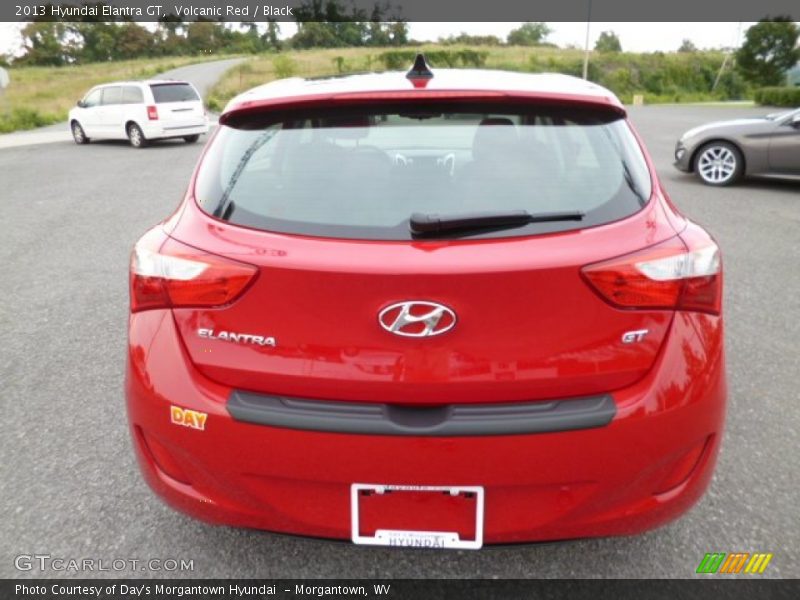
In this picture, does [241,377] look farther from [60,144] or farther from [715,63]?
[715,63]

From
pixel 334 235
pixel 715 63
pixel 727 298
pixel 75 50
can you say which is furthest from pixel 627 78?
pixel 75 50

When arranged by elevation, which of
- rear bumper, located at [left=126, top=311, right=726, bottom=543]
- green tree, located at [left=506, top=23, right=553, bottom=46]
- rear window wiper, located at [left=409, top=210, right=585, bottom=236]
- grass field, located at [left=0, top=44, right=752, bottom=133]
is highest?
green tree, located at [left=506, top=23, right=553, bottom=46]

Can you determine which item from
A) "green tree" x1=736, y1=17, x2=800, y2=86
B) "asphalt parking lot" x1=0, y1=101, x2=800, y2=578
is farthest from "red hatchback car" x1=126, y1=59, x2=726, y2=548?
"green tree" x1=736, y1=17, x2=800, y2=86

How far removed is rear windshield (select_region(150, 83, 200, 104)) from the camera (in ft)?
54.0

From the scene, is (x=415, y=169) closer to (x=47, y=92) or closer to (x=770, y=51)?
(x=47, y=92)

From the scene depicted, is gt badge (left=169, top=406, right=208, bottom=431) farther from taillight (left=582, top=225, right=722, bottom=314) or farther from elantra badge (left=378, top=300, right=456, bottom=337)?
taillight (left=582, top=225, right=722, bottom=314)

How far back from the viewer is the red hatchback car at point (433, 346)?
161 cm

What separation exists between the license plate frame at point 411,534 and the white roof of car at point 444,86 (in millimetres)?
1138

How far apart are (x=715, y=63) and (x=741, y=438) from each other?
2768 inches

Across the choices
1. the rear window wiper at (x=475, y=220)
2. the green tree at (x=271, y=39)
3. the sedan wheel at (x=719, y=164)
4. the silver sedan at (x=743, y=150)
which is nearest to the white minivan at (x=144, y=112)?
the silver sedan at (x=743, y=150)

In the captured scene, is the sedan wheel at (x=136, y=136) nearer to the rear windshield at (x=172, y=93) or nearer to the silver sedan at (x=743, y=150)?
the rear windshield at (x=172, y=93)

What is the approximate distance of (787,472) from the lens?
2629 millimetres

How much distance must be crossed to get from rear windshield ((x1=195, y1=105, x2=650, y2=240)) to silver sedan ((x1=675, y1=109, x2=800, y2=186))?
878cm

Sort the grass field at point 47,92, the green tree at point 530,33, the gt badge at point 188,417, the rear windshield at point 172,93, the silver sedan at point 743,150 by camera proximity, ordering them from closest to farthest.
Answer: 1. the gt badge at point 188,417
2. the silver sedan at point 743,150
3. the rear windshield at point 172,93
4. the grass field at point 47,92
5. the green tree at point 530,33
